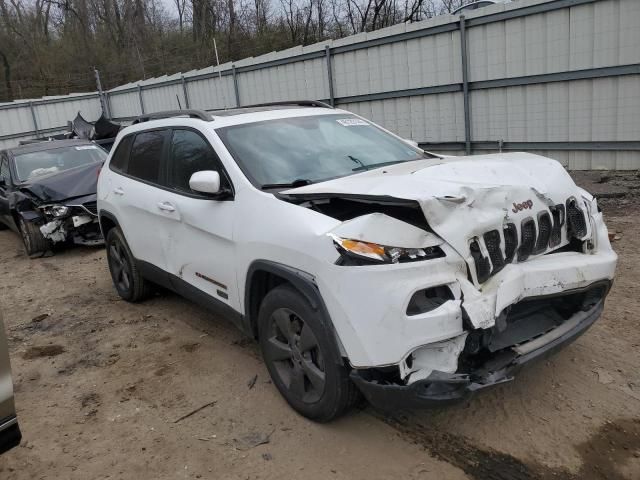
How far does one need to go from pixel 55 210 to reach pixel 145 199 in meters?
4.00

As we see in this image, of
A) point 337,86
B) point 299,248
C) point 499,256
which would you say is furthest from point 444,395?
point 337,86

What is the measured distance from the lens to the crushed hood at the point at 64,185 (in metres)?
8.05

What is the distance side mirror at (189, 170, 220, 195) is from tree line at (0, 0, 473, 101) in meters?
21.8

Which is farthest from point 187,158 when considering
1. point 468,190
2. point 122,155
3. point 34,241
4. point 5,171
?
point 5,171

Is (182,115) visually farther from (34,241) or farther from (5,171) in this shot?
(5,171)

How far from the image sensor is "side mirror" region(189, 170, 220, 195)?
11.4ft

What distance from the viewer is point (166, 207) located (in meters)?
4.25

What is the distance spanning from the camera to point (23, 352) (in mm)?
4754

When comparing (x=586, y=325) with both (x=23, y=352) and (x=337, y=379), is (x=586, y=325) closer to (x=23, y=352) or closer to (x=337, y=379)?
(x=337, y=379)

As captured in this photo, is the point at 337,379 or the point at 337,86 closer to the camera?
the point at 337,379

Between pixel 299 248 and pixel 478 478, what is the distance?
1.42m

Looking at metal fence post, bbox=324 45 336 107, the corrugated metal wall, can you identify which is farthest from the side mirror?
metal fence post, bbox=324 45 336 107

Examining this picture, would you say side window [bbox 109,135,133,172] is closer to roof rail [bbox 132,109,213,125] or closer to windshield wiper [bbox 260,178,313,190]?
roof rail [bbox 132,109,213,125]

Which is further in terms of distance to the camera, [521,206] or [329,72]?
[329,72]
